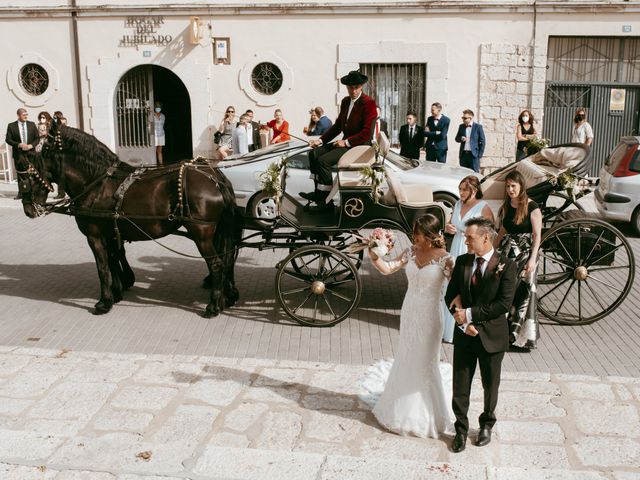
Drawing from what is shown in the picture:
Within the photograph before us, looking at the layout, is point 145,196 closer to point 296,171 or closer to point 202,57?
point 296,171

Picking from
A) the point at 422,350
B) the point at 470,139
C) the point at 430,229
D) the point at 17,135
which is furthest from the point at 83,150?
the point at 470,139

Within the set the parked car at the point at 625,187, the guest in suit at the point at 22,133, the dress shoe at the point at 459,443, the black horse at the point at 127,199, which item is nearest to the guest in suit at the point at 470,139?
the parked car at the point at 625,187

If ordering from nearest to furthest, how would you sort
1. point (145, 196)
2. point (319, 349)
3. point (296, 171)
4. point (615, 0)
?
1. point (319, 349)
2. point (145, 196)
3. point (296, 171)
4. point (615, 0)

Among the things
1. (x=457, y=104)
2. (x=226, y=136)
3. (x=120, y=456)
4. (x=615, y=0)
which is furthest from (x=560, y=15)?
(x=120, y=456)

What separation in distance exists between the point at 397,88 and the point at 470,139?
10.0 ft

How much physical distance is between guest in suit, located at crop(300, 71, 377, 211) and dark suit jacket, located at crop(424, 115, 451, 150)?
7.38 m

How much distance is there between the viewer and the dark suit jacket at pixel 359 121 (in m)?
7.87

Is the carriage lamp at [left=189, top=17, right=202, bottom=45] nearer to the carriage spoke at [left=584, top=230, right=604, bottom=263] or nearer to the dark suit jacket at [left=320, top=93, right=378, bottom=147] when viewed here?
the dark suit jacket at [left=320, top=93, right=378, bottom=147]

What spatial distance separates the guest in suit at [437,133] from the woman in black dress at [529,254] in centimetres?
830

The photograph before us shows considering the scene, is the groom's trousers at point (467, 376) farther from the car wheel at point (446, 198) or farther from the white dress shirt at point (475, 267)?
the car wheel at point (446, 198)

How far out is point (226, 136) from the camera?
54.2 ft

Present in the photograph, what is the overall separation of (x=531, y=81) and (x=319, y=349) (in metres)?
11.9

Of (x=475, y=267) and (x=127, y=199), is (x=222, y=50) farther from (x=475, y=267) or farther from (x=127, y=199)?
(x=475, y=267)

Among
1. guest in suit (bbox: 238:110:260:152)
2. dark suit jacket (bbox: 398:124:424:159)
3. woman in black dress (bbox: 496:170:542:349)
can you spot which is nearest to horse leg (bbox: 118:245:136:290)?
woman in black dress (bbox: 496:170:542:349)
